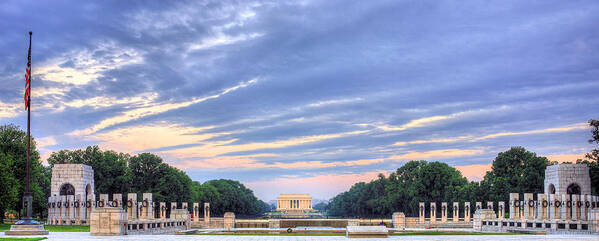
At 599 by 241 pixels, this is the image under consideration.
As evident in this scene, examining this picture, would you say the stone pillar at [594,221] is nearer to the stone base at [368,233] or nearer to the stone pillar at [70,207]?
the stone base at [368,233]

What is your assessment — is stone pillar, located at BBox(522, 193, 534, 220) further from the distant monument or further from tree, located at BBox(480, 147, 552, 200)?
tree, located at BBox(480, 147, 552, 200)

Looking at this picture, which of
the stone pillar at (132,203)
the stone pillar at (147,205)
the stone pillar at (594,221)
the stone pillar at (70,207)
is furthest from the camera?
the stone pillar at (70,207)

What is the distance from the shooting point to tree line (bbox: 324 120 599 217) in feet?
273

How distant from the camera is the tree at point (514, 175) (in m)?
83.1

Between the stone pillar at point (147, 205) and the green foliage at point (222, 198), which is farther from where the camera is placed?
the green foliage at point (222, 198)

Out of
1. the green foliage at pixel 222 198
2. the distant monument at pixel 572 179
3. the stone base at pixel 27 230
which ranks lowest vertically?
the green foliage at pixel 222 198

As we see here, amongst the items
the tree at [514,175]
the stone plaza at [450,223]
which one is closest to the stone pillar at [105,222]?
the stone plaza at [450,223]

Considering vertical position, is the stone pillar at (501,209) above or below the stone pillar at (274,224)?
above

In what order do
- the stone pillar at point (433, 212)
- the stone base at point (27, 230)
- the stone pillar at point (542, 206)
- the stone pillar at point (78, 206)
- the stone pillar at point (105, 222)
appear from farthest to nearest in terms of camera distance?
the stone pillar at point (433, 212) < the stone pillar at point (78, 206) < the stone pillar at point (542, 206) < the stone pillar at point (105, 222) < the stone base at point (27, 230)

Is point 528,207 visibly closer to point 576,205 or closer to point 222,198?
point 576,205

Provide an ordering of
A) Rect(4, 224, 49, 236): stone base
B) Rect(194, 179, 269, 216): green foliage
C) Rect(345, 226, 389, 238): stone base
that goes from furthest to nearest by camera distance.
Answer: Rect(194, 179, 269, 216): green foliage → Rect(4, 224, 49, 236): stone base → Rect(345, 226, 389, 238): stone base

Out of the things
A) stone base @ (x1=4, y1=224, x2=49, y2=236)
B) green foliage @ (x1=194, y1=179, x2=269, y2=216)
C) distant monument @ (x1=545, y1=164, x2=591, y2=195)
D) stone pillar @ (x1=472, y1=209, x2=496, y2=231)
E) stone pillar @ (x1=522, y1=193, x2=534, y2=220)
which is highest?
distant monument @ (x1=545, y1=164, x2=591, y2=195)

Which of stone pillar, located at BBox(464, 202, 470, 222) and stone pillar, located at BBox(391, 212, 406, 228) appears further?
stone pillar, located at BBox(464, 202, 470, 222)

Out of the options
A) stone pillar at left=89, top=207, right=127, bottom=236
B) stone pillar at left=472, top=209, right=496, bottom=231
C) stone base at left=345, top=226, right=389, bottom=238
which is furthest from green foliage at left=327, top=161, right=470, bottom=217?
stone pillar at left=89, top=207, right=127, bottom=236
